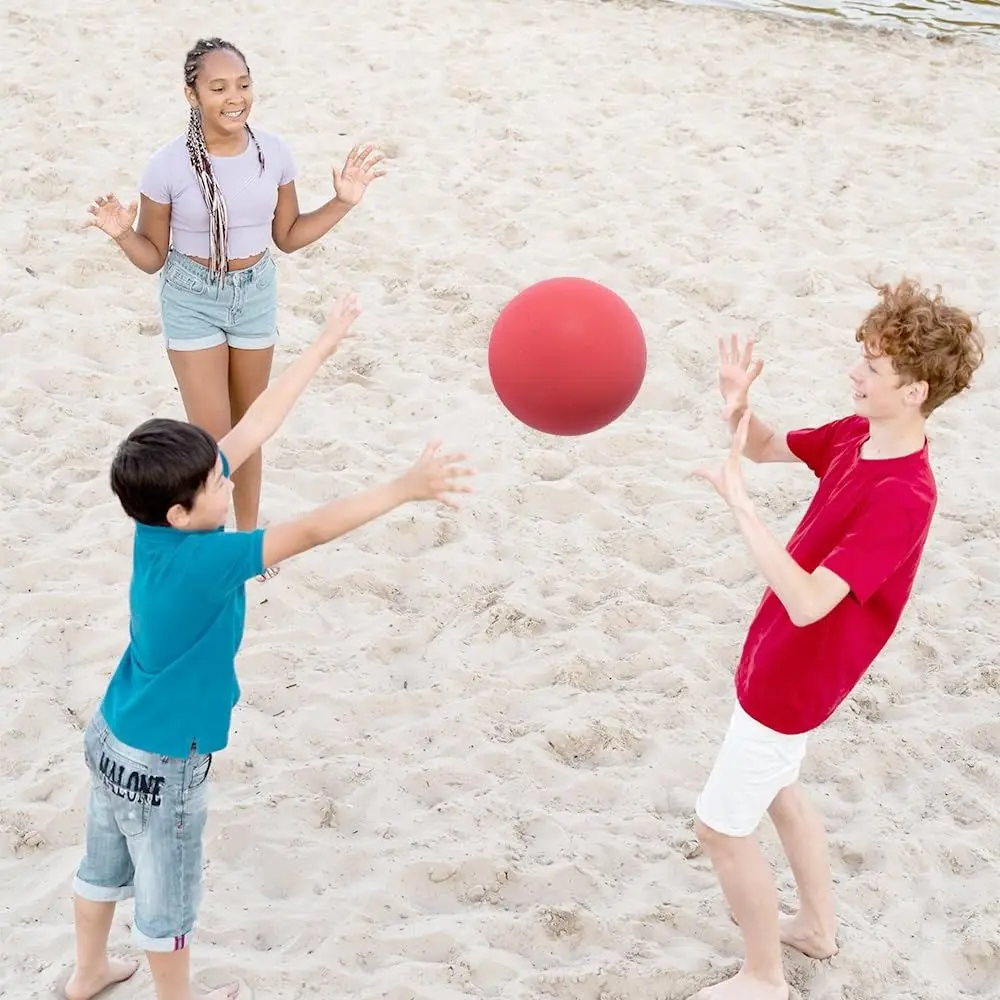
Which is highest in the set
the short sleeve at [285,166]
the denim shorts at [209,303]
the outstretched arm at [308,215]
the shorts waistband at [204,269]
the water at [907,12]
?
the short sleeve at [285,166]

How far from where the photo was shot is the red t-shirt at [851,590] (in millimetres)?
2781

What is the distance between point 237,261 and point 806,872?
A: 8.89 ft

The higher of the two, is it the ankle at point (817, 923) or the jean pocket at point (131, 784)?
the jean pocket at point (131, 784)

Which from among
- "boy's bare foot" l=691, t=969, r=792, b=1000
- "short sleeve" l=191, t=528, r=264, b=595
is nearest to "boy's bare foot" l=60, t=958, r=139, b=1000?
"short sleeve" l=191, t=528, r=264, b=595

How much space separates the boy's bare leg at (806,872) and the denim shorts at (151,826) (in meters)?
1.48

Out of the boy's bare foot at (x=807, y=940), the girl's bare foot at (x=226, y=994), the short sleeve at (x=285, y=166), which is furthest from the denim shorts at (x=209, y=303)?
the boy's bare foot at (x=807, y=940)

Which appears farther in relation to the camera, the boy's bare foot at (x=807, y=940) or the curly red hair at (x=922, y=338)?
the boy's bare foot at (x=807, y=940)

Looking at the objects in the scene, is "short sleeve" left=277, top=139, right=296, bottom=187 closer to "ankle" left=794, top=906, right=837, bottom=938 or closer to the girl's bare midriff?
the girl's bare midriff

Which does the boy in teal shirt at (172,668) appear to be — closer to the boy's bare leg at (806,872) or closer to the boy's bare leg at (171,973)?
the boy's bare leg at (171,973)

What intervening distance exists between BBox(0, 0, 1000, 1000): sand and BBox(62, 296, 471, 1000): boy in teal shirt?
1.86 ft

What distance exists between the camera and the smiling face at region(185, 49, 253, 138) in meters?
4.24

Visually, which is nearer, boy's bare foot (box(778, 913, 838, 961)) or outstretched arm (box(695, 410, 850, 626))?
outstretched arm (box(695, 410, 850, 626))

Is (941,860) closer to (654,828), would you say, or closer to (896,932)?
(896,932)

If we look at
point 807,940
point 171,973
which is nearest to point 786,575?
point 807,940
